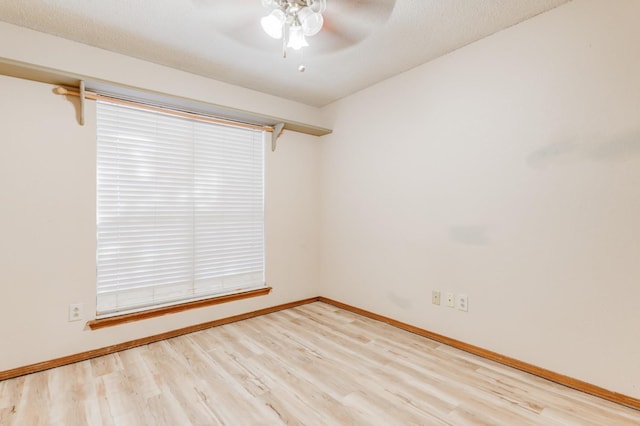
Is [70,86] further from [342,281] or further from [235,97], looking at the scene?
[342,281]

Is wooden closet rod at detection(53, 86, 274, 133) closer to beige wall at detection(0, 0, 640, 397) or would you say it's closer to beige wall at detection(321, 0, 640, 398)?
beige wall at detection(0, 0, 640, 397)

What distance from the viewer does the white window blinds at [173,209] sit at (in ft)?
7.63

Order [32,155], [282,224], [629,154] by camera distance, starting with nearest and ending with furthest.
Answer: [629,154] < [32,155] < [282,224]

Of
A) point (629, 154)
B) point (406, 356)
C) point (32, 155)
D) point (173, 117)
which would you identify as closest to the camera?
point (629, 154)

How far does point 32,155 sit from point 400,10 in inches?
102

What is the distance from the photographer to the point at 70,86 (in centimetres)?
213

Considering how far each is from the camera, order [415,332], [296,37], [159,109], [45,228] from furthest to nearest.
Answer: [415,332]
[159,109]
[45,228]
[296,37]

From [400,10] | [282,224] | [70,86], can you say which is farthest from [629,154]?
[70,86]

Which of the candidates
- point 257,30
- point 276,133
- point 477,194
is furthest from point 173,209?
point 477,194

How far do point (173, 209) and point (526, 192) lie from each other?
2.71m

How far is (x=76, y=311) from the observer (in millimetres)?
2164

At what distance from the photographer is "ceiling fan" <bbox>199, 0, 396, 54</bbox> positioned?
159 cm

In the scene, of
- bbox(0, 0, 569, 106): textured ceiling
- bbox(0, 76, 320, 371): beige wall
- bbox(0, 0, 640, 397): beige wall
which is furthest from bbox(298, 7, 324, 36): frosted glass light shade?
bbox(0, 76, 320, 371): beige wall

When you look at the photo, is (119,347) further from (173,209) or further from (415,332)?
(415,332)
